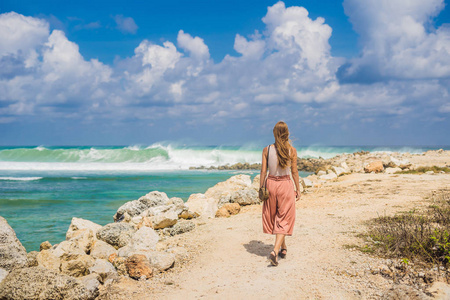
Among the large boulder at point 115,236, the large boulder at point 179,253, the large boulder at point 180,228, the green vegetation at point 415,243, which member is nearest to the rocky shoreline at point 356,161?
the large boulder at point 180,228

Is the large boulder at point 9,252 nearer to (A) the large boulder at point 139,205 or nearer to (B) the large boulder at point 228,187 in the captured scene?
(A) the large boulder at point 139,205

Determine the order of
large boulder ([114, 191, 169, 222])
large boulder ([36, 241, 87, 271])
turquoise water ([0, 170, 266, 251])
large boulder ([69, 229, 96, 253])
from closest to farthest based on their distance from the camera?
large boulder ([36, 241, 87, 271]) < large boulder ([69, 229, 96, 253]) < turquoise water ([0, 170, 266, 251]) < large boulder ([114, 191, 169, 222])

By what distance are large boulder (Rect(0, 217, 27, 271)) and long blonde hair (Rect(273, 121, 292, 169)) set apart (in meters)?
3.90

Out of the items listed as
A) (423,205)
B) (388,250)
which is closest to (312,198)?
(423,205)

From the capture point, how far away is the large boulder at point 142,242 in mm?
6398

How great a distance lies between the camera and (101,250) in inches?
267

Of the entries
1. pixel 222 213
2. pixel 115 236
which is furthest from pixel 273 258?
pixel 222 213

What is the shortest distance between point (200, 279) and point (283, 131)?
2.39 meters

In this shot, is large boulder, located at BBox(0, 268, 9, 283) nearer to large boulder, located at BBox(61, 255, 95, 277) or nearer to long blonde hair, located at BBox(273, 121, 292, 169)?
large boulder, located at BBox(61, 255, 95, 277)

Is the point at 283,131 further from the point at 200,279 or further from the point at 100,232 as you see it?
the point at 100,232

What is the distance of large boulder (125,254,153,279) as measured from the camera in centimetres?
513

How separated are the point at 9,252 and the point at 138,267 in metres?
1.76

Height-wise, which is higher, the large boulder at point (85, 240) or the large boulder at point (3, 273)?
the large boulder at point (3, 273)

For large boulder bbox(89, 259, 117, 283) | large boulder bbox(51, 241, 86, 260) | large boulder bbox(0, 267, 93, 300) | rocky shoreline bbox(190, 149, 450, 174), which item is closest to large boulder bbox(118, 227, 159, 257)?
large boulder bbox(51, 241, 86, 260)
